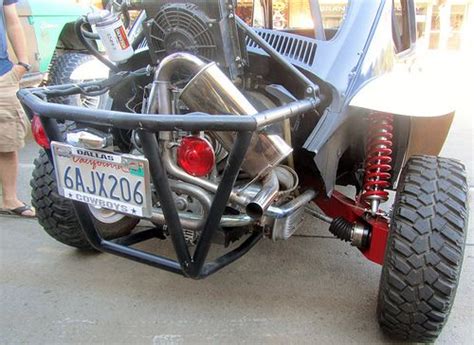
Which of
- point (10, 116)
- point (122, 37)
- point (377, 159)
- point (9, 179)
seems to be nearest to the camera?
point (122, 37)

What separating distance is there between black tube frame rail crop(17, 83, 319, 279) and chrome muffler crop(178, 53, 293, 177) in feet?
0.51

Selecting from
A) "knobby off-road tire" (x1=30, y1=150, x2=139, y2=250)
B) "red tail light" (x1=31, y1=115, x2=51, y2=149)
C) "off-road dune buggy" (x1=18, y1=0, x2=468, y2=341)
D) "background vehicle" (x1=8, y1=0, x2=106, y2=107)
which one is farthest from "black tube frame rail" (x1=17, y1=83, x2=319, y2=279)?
"background vehicle" (x1=8, y1=0, x2=106, y2=107)

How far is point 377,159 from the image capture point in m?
2.52

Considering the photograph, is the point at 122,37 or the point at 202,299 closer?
the point at 122,37

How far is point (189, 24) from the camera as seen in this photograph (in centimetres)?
217

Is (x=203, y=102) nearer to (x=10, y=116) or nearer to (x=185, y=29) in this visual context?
(x=185, y=29)

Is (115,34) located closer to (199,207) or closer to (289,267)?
(199,207)

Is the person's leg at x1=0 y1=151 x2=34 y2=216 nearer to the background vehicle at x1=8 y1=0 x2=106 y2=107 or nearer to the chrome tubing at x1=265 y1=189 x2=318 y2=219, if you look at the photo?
the background vehicle at x1=8 y1=0 x2=106 y2=107

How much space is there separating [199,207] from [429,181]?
3.67 feet

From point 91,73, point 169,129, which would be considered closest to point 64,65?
point 91,73

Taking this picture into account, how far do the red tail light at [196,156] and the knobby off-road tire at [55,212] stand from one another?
952 mm

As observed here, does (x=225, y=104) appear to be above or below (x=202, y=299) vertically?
above

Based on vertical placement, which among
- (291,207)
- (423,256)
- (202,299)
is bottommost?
(202,299)

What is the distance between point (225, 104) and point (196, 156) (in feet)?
0.92
